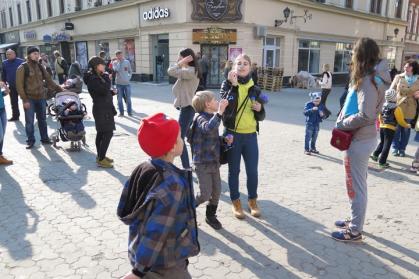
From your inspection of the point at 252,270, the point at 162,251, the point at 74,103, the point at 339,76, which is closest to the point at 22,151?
the point at 74,103

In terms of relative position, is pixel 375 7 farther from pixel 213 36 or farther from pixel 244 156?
pixel 244 156

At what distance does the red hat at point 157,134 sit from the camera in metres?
1.96

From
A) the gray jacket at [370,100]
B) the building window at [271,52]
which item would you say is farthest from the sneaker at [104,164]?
the building window at [271,52]

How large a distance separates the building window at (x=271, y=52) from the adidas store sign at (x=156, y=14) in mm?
5807

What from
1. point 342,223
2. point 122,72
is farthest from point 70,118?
point 342,223

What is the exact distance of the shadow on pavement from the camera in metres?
3.59

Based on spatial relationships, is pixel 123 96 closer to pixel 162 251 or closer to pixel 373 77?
pixel 373 77

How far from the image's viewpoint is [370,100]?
3.36 metres

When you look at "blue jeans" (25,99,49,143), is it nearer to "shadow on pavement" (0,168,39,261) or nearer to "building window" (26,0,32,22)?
"shadow on pavement" (0,168,39,261)

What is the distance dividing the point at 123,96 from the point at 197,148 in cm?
772

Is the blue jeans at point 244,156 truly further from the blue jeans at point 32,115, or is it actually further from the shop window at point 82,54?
the shop window at point 82,54

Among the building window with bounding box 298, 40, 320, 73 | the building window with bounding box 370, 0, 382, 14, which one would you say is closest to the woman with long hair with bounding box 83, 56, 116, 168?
the building window with bounding box 298, 40, 320, 73

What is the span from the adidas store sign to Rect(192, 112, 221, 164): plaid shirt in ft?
57.9

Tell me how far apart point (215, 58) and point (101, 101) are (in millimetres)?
14909
